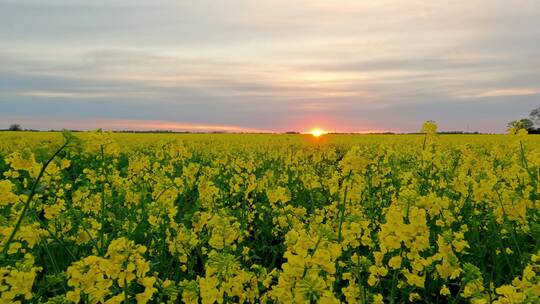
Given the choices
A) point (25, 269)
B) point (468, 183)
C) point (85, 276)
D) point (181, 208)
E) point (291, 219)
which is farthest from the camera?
point (181, 208)

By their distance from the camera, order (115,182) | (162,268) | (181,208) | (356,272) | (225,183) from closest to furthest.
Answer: (356,272), (162,268), (115,182), (181,208), (225,183)

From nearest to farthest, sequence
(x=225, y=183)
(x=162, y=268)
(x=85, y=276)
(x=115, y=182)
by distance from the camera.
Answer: (x=85, y=276) → (x=162, y=268) → (x=115, y=182) → (x=225, y=183)

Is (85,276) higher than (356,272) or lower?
higher

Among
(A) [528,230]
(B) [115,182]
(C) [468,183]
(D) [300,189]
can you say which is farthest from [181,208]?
(A) [528,230]

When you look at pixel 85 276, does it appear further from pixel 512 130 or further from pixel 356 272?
pixel 512 130

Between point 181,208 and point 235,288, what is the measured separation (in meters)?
4.60

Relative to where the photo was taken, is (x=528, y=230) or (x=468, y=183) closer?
(x=528, y=230)

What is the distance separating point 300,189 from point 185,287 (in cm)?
667

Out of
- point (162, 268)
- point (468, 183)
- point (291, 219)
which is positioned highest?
point (468, 183)

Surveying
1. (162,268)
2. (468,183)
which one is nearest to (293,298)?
(162,268)

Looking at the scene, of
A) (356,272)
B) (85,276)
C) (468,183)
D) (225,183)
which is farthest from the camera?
(225,183)

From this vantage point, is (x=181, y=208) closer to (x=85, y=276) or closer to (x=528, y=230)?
(x=528, y=230)

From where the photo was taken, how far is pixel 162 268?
4.17 meters

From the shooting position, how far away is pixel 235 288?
7.45ft
